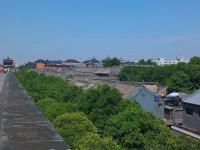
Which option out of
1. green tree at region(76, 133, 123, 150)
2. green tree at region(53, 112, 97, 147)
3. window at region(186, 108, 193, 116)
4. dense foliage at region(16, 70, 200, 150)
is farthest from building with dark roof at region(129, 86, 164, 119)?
green tree at region(76, 133, 123, 150)


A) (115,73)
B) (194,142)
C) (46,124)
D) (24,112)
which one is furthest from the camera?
(115,73)

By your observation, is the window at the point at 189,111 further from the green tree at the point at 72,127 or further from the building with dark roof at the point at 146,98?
the green tree at the point at 72,127

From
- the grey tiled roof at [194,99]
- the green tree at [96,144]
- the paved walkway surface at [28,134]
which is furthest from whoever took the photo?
the grey tiled roof at [194,99]

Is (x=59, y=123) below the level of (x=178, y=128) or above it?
above

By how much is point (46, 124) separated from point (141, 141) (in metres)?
4.71

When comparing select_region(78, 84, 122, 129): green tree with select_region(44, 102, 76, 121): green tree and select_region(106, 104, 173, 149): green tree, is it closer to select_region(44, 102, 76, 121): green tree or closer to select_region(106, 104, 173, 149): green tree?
select_region(44, 102, 76, 121): green tree

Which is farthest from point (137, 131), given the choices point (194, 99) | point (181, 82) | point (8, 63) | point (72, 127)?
point (8, 63)

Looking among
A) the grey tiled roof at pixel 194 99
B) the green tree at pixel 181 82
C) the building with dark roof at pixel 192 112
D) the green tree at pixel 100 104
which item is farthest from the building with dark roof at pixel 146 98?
the green tree at pixel 181 82

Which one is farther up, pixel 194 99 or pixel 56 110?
pixel 56 110

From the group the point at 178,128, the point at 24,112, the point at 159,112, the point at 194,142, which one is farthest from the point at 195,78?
the point at 194,142

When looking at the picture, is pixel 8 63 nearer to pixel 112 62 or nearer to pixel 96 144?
pixel 112 62

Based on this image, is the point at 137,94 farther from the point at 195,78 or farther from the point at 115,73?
the point at 115,73

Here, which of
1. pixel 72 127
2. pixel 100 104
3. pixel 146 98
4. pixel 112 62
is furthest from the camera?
pixel 112 62

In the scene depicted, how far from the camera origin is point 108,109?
26844mm
